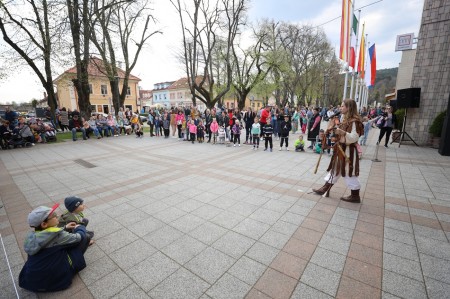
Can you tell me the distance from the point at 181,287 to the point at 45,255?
61.1 inches

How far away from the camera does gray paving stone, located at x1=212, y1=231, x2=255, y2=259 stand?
10.3 ft

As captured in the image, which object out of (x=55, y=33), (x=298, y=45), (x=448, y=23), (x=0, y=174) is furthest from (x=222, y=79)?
(x=0, y=174)

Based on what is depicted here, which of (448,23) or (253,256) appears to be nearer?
(253,256)

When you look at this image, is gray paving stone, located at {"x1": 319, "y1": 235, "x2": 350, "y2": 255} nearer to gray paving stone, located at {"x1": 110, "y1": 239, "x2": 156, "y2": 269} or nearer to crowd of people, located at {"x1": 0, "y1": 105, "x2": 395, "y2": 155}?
gray paving stone, located at {"x1": 110, "y1": 239, "x2": 156, "y2": 269}

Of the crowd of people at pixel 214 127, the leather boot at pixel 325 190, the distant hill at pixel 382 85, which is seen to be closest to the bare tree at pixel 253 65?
the crowd of people at pixel 214 127

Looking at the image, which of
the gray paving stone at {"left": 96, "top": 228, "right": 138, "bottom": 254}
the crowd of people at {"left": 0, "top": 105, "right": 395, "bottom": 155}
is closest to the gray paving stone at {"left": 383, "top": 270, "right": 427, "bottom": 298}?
the gray paving stone at {"left": 96, "top": 228, "right": 138, "bottom": 254}

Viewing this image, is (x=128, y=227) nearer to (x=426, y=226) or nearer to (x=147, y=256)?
(x=147, y=256)

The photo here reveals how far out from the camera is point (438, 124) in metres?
10.3

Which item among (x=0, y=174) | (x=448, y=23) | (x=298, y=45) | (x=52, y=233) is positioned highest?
(x=298, y=45)

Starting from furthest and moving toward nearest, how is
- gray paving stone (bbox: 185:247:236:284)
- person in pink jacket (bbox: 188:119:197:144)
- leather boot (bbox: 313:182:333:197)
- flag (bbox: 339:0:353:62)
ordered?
person in pink jacket (bbox: 188:119:197:144) < flag (bbox: 339:0:353:62) < leather boot (bbox: 313:182:333:197) < gray paving stone (bbox: 185:247:236:284)

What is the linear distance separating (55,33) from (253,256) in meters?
17.7

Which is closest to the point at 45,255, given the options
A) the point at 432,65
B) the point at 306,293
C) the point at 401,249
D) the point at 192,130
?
the point at 306,293

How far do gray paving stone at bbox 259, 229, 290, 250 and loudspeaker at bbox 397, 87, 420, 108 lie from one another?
11.3 metres

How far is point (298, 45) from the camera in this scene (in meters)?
33.3
